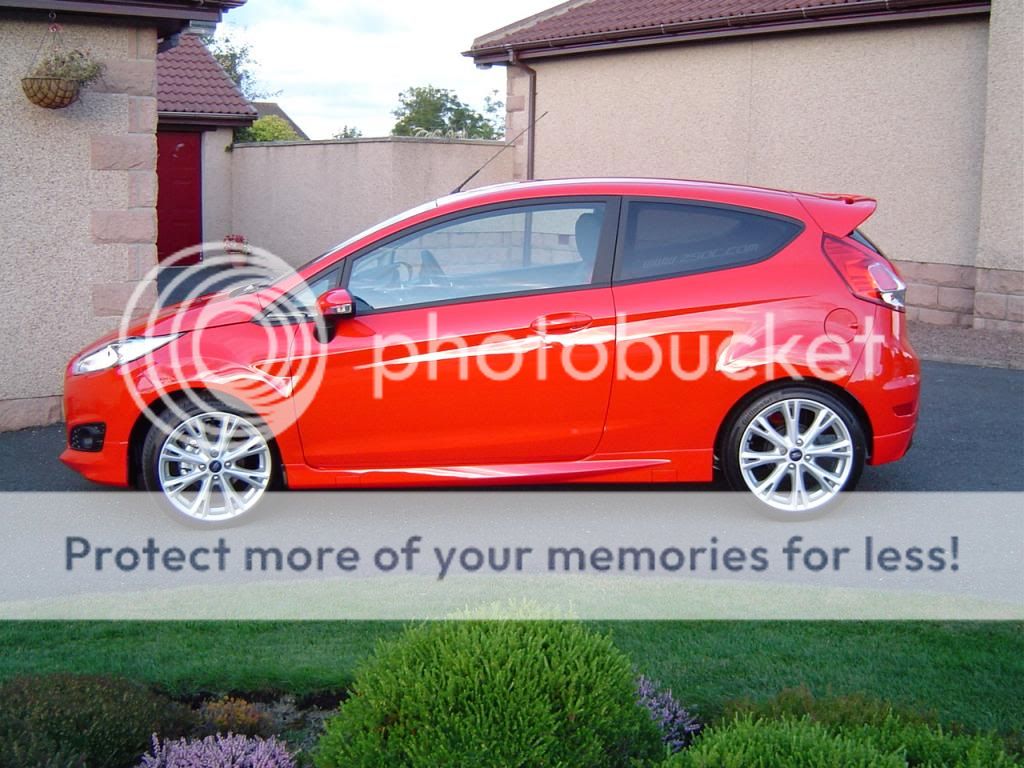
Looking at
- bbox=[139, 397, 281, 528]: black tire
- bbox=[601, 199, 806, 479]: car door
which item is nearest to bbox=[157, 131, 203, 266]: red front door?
bbox=[139, 397, 281, 528]: black tire

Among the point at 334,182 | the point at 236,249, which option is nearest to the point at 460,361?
the point at 334,182

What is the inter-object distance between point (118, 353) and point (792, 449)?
11.8ft

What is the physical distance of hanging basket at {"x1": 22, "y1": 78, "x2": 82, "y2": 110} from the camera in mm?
8680

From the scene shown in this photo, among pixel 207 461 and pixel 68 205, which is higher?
pixel 68 205

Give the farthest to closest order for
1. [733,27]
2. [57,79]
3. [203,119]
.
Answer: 1. [203,119]
2. [733,27]
3. [57,79]

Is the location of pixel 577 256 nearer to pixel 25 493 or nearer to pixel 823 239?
pixel 823 239

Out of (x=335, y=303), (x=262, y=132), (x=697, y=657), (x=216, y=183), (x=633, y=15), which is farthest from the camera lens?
(x=262, y=132)

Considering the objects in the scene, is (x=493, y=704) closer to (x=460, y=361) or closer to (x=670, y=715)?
(x=670, y=715)

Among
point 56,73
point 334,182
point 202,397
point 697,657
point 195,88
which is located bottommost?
point 697,657

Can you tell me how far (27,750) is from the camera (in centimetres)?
304

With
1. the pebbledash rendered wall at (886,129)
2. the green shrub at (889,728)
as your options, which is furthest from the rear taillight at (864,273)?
the pebbledash rendered wall at (886,129)

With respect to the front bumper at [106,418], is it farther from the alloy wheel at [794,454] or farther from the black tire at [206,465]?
the alloy wheel at [794,454]

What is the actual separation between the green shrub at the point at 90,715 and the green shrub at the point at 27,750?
1cm

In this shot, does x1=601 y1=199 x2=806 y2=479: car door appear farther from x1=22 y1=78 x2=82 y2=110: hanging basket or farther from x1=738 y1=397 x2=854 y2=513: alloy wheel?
x1=22 y1=78 x2=82 y2=110: hanging basket
